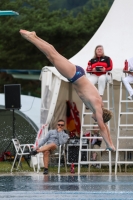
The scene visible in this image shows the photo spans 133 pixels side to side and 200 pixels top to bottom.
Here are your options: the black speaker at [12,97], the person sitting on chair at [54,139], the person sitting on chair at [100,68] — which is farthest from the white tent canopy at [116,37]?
the person sitting on chair at [54,139]

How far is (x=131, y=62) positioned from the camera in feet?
58.4

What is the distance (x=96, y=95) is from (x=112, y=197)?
1.82 metres

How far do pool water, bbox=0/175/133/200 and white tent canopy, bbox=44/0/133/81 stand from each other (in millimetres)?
4269

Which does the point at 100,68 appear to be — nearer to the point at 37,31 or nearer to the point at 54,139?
the point at 54,139

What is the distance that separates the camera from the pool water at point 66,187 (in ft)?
38.6

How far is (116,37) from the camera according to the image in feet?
65.5

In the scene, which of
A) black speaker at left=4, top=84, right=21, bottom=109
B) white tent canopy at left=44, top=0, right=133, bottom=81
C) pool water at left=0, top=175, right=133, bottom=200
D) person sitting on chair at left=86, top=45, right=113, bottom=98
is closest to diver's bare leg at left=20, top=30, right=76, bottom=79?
pool water at left=0, top=175, right=133, bottom=200

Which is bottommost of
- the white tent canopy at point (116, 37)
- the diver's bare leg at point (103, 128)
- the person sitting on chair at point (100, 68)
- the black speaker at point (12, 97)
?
the diver's bare leg at point (103, 128)

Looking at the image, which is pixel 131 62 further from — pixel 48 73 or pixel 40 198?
pixel 40 198

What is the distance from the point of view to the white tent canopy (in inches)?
771

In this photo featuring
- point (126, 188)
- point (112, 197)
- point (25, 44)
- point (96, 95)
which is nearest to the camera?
point (112, 197)

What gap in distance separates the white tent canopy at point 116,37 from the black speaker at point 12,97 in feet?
6.29

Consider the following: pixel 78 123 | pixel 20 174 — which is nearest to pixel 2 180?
pixel 20 174

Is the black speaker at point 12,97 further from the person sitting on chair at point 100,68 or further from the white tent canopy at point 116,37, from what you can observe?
the person sitting on chair at point 100,68
